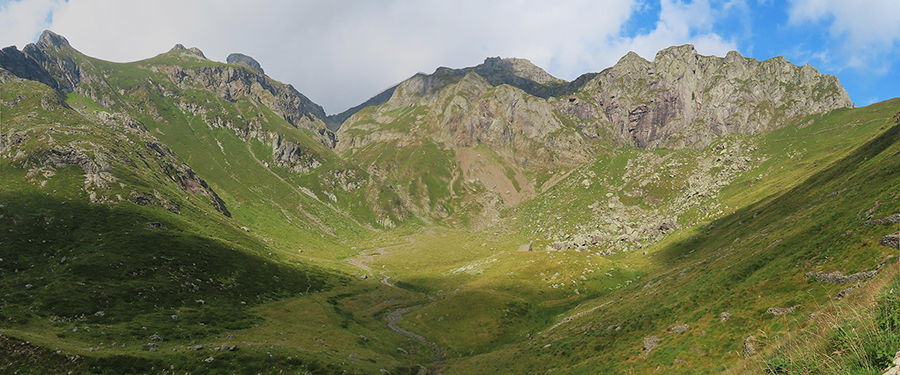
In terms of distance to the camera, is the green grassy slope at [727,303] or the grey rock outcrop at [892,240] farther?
the green grassy slope at [727,303]

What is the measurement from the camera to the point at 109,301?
207 ft

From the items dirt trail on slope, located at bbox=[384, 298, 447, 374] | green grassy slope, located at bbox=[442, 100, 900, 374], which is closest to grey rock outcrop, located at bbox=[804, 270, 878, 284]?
green grassy slope, located at bbox=[442, 100, 900, 374]

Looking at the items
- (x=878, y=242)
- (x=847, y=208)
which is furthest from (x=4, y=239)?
(x=847, y=208)

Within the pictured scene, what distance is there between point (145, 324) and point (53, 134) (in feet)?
602

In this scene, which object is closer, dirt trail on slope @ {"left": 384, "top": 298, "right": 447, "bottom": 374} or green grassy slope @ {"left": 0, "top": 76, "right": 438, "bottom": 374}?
green grassy slope @ {"left": 0, "top": 76, "right": 438, "bottom": 374}

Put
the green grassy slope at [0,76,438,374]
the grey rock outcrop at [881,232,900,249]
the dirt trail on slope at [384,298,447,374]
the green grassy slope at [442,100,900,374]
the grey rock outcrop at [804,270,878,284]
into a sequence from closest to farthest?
the grey rock outcrop at [804,270,878,284]
the grey rock outcrop at [881,232,900,249]
the green grassy slope at [442,100,900,374]
the green grassy slope at [0,76,438,374]
the dirt trail on slope at [384,298,447,374]

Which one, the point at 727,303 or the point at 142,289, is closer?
the point at 727,303

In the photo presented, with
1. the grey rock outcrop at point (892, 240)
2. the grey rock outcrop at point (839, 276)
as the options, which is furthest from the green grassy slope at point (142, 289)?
the grey rock outcrop at point (892, 240)

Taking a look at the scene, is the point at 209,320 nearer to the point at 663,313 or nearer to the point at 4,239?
the point at 4,239

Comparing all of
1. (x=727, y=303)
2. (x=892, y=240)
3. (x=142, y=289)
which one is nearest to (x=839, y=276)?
(x=892, y=240)

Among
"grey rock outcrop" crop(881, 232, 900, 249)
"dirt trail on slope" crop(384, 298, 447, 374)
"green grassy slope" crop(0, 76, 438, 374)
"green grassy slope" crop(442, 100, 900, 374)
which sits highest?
"green grassy slope" crop(0, 76, 438, 374)

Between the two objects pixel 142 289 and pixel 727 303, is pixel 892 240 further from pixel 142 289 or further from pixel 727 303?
pixel 142 289

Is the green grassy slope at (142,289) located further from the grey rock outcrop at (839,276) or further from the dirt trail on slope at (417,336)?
the grey rock outcrop at (839,276)

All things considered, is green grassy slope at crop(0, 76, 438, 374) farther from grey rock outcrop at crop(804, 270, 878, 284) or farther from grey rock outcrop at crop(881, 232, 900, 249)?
grey rock outcrop at crop(881, 232, 900, 249)
